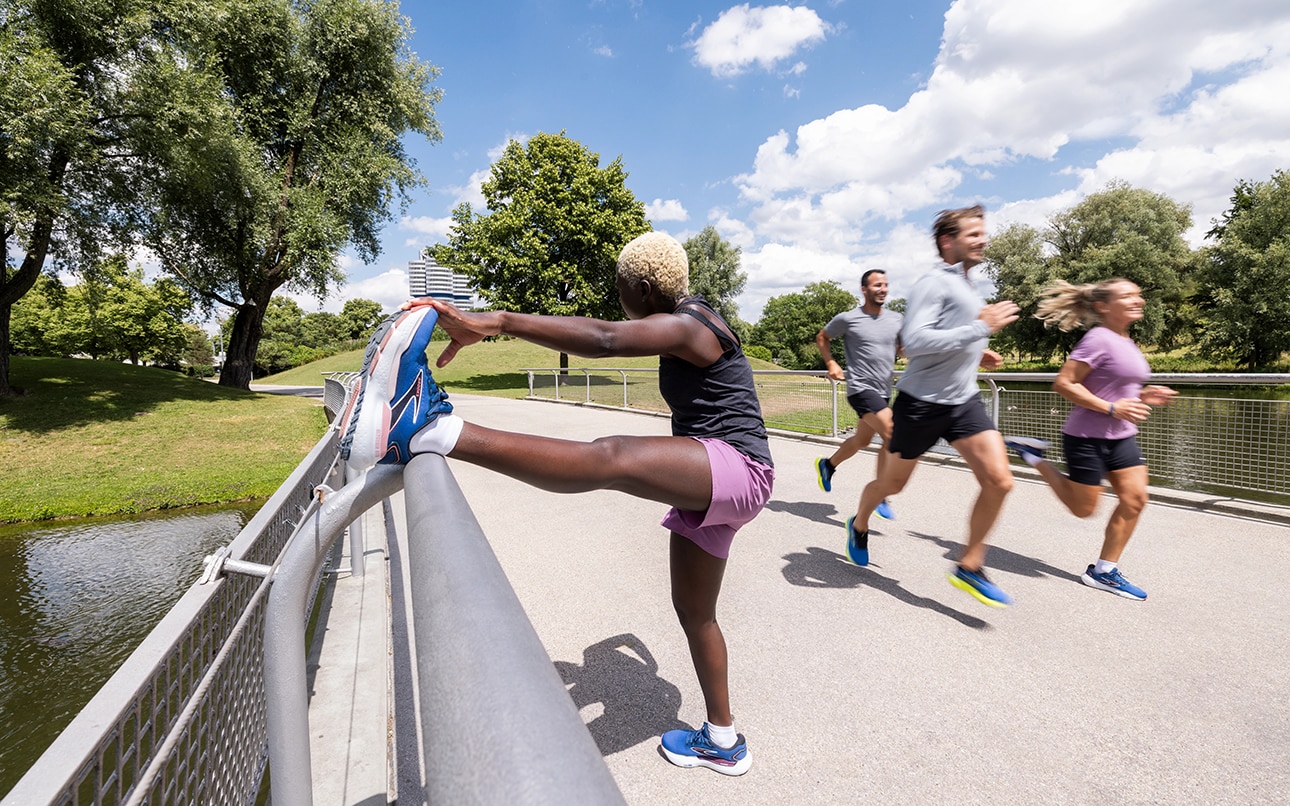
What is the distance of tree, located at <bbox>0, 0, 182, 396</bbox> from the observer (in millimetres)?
11500

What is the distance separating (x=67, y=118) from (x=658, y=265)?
1568cm

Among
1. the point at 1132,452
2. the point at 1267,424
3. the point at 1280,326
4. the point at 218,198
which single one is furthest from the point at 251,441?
the point at 1280,326

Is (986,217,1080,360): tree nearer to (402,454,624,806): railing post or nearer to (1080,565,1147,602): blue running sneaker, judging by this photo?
(1080,565,1147,602): blue running sneaker

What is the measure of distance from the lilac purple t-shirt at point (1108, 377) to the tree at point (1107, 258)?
109 feet

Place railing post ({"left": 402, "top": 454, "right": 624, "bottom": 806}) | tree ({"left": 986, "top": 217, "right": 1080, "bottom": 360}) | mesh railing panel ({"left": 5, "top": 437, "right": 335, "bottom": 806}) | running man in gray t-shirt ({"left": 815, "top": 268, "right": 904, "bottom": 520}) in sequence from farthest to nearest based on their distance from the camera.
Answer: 1. tree ({"left": 986, "top": 217, "right": 1080, "bottom": 360})
2. running man in gray t-shirt ({"left": 815, "top": 268, "right": 904, "bottom": 520})
3. mesh railing panel ({"left": 5, "top": 437, "right": 335, "bottom": 806})
4. railing post ({"left": 402, "top": 454, "right": 624, "bottom": 806})

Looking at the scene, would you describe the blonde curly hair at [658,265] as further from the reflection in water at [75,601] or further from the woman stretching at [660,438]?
the reflection in water at [75,601]

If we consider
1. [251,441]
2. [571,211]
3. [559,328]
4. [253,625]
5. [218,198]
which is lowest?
[251,441]

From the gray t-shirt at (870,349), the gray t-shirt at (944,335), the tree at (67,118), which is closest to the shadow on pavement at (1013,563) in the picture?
the gray t-shirt at (870,349)

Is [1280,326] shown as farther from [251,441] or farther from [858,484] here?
[251,441]

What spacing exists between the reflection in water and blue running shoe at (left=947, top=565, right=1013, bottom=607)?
16.2 feet

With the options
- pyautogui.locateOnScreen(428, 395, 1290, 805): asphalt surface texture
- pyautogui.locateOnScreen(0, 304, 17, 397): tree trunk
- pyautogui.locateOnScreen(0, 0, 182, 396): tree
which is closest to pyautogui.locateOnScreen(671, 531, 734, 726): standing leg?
pyautogui.locateOnScreen(428, 395, 1290, 805): asphalt surface texture

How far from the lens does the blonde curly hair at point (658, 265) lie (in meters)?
2.14

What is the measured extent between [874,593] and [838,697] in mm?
1282

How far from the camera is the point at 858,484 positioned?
7.29 meters
